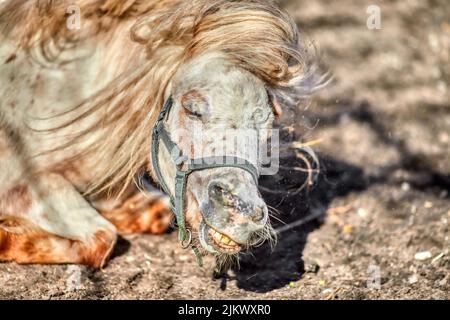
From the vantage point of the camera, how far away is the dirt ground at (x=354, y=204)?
4148mm

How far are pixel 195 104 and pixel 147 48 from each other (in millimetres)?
592

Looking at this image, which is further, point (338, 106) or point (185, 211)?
point (338, 106)

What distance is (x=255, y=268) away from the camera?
4.49m

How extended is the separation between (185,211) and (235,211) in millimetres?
423

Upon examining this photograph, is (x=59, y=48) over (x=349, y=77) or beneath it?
over

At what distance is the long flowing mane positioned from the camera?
3809mm

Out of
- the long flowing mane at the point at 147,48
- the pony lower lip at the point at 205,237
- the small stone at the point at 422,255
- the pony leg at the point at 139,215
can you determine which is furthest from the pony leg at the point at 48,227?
the small stone at the point at 422,255

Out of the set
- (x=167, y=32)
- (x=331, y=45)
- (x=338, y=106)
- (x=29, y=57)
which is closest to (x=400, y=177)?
(x=338, y=106)

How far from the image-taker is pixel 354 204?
17.7ft

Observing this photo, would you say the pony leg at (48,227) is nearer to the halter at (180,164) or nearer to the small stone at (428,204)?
the halter at (180,164)

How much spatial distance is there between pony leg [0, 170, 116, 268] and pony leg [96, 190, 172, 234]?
1.14 feet

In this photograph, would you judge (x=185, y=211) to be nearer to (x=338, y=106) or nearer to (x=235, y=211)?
(x=235, y=211)

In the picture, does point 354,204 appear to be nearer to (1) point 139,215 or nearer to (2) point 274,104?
(1) point 139,215

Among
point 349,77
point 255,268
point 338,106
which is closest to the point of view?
point 255,268
